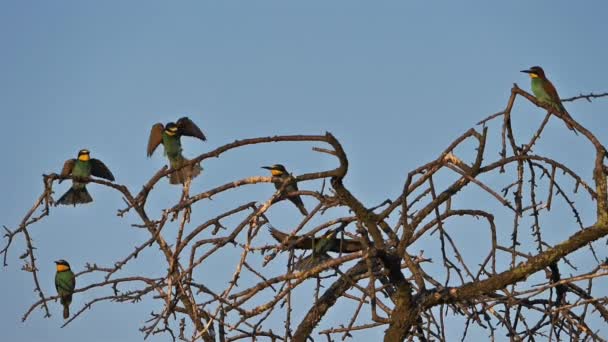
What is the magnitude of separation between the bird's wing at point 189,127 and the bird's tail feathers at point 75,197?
3.27ft

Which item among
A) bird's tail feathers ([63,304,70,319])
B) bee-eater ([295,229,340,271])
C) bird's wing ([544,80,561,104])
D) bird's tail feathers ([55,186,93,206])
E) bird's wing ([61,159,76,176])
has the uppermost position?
bird's wing ([61,159,76,176])

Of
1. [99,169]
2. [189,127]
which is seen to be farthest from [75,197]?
[189,127]

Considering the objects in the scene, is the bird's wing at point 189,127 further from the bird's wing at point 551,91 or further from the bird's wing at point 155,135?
the bird's wing at point 551,91

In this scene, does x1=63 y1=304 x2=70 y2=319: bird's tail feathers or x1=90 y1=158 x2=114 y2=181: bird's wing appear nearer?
x1=90 y1=158 x2=114 y2=181: bird's wing

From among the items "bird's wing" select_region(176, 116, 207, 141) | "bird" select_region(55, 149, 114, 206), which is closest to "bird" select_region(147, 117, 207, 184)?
"bird's wing" select_region(176, 116, 207, 141)

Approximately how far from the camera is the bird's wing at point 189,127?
26.6ft

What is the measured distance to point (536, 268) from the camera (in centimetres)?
386

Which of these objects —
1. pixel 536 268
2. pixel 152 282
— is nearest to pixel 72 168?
pixel 152 282

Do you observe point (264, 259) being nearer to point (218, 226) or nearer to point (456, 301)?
point (218, 226)

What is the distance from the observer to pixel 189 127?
8.09 meters

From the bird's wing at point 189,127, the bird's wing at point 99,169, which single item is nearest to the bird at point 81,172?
the bird's wing at point 99,169

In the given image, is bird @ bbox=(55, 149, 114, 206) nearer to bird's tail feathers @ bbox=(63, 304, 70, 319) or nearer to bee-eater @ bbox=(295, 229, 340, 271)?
bird's tail feathers @ bbox=(63, 304, 70, 319)

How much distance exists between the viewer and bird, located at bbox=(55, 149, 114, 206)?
8.25 m

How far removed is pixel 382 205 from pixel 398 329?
515mm
